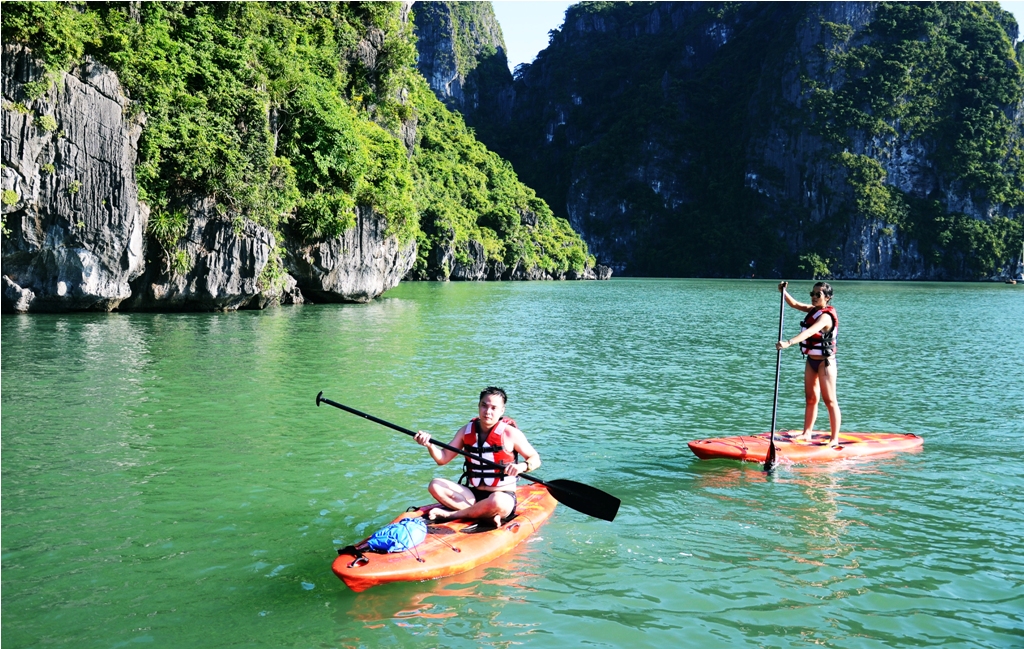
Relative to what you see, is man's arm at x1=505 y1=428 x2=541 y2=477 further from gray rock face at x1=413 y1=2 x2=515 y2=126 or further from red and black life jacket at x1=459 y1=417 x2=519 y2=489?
gray rock face at x1=413 y1=2 x2=515 y2=126

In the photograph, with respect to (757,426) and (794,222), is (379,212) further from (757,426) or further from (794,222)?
(794,222)

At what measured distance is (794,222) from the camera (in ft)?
429

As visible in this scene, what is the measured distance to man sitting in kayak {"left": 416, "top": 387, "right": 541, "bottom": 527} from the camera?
6254 mm

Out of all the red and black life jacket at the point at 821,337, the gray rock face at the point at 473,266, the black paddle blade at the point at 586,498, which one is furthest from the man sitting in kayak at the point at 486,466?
the gray rock face at the point at 473,266

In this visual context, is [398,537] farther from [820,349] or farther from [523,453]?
[820,349]

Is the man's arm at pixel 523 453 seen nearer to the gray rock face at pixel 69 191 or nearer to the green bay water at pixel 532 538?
the green bay water at pixel 532 538

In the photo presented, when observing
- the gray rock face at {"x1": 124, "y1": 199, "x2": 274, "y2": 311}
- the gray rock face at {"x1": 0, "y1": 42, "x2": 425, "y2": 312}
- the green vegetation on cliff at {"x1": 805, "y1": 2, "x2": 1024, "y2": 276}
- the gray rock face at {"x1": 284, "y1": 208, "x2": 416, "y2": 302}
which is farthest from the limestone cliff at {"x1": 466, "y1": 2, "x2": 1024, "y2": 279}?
the gray rock face at {"x1": 0, "y1": 42, "x2": 425, "y2": 312}

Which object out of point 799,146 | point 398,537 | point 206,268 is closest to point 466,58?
point 799,146

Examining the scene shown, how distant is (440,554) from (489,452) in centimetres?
105

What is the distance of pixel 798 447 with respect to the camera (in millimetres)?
8930

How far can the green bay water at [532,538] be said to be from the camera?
195 inches

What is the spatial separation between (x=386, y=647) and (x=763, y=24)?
168768 millimetres

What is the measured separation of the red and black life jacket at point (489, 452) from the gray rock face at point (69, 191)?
20.7m

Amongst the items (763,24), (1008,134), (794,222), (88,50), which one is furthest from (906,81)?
(88,50)
